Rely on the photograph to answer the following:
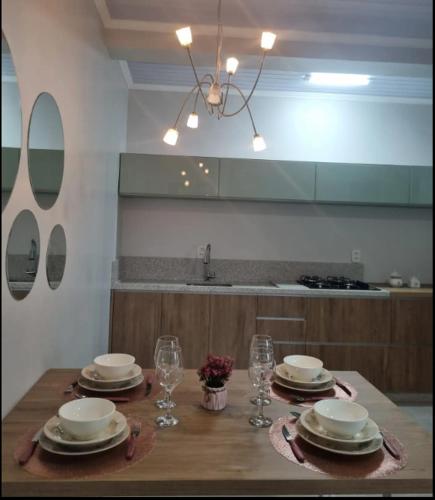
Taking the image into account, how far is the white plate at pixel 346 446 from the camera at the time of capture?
1024 millimetres

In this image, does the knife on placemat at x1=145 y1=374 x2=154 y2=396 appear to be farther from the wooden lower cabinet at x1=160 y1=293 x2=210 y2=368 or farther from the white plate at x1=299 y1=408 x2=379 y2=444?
the wooden lower cabinet at x1=160 y1=293 x2=210 y2=368

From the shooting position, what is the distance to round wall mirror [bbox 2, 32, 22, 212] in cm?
116

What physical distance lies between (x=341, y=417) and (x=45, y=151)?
4.82 feet

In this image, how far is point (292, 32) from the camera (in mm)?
2531

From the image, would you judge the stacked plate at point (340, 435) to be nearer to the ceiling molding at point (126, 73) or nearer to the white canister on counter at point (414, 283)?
the white canister on counter at point (414, 283)

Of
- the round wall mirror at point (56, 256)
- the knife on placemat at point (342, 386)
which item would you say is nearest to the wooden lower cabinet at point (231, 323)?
the round wall mirror at point (56, 256)

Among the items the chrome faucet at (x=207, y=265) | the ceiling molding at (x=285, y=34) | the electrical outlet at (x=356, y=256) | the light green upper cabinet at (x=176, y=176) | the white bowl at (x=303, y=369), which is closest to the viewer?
the white bowl at (x=303, y=369)

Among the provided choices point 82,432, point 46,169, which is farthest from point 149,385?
point 46,169

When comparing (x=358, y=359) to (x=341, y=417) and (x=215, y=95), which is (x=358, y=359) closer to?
(x=341, y=417)

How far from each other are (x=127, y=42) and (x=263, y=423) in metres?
2.51

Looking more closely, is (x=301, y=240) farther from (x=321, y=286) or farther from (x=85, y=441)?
(x=85, y=441)

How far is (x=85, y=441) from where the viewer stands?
3.32 feet

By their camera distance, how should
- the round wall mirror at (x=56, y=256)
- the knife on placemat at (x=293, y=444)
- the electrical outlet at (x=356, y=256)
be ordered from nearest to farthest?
the knife on placemat at (x=293, y=444) < the round wall mirror at (x=56, y=256) < the electrical outlet at (x=356, y=256)

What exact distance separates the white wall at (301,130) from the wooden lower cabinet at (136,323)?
1.50 m
